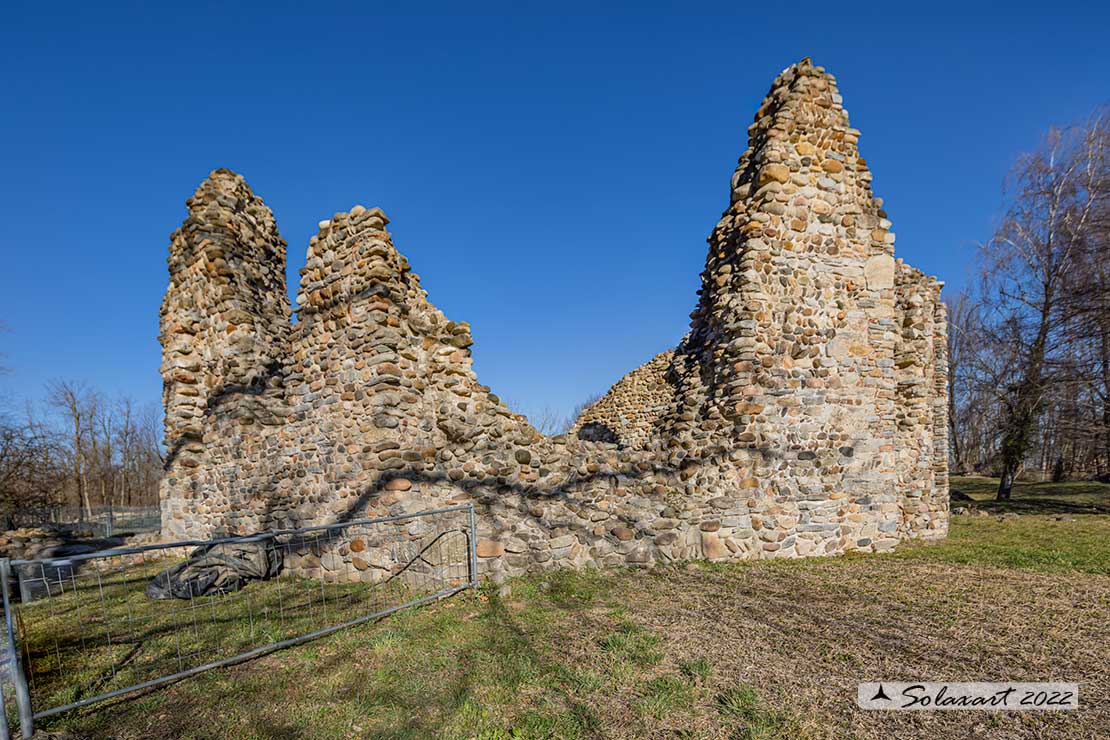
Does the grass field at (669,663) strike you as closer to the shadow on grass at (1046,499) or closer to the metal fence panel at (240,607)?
the metal fence panel at (240,607)

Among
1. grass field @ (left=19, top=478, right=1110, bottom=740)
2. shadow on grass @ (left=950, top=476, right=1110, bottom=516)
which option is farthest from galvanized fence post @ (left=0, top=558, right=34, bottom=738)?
shadow on grass @ (left=950, top=476, right=1110, bottom=516)

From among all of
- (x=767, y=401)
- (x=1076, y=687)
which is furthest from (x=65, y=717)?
(x=767, y=401)

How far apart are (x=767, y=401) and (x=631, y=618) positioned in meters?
4.24

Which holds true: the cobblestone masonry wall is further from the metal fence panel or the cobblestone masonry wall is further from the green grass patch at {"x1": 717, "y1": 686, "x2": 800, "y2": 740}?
the green grass patch at {"x1": 717, "y1": 686, "x2": 800, "y2": 740}

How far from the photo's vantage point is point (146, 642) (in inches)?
223

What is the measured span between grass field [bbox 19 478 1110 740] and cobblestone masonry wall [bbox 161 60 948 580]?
963mm

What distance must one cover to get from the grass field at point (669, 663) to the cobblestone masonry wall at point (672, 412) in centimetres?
96

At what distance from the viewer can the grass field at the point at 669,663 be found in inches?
140

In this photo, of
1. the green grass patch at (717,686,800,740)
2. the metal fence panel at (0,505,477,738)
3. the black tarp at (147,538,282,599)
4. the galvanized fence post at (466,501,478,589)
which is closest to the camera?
the green grass patch at (717,686,800,740)

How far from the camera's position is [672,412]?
29.7ft

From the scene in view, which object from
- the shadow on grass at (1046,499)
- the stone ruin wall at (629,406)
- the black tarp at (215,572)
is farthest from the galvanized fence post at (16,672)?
the shadow on grass at (1046,499)

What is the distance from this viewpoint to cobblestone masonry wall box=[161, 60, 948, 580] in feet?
24.9

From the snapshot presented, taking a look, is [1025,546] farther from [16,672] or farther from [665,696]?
[16,672]
